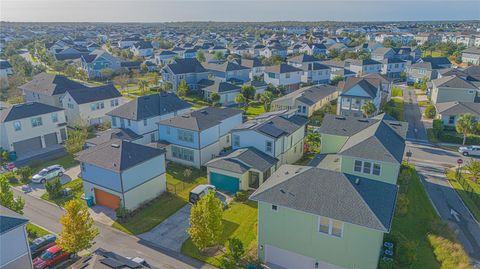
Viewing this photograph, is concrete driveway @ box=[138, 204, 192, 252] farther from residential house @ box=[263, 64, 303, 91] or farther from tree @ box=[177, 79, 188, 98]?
residential house @ box=[263, 64, 303, 91]

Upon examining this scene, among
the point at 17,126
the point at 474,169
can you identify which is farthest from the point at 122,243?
the point at 474,169

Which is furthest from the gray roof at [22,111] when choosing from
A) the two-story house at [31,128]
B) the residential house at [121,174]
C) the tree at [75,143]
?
the residential house at [121,174]

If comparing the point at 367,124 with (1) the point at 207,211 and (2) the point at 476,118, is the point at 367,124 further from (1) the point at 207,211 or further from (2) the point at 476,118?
(2) the point at 476,118

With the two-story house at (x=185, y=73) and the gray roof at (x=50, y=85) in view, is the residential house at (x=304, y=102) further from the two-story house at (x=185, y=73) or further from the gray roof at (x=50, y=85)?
the gray roof at (x=50, y=85)

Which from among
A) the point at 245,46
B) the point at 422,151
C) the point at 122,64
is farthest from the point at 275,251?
the point at 245,46

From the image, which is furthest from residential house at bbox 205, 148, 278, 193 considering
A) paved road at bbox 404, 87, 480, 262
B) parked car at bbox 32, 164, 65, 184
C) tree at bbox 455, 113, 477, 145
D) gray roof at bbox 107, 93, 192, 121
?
tree at bbox 455, 113, 477, 145

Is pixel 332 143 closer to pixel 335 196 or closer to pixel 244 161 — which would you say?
pixel 244 161
